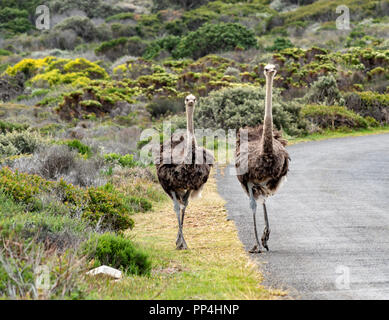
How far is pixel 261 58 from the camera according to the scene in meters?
35.5

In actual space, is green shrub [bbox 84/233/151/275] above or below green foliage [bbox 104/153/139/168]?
above

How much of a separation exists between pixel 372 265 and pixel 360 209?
13.2 ft

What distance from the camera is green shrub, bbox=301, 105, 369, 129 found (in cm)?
2497

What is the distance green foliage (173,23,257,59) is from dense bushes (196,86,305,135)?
18.4 m

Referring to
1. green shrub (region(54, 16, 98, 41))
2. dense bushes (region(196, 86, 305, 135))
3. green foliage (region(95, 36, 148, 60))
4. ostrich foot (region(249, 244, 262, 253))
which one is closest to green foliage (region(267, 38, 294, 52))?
green foliage (region(95, 36, 148, 60))

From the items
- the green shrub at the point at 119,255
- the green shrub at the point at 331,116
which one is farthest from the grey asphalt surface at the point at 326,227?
the green shrub at the point at 331,116

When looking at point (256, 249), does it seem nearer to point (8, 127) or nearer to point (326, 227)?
point (326, 227)

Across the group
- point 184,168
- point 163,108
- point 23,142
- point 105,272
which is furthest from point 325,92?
point 105,272

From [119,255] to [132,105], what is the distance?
20.7 metres

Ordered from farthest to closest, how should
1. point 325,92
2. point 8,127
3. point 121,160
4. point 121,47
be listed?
point 121,47 → point 325,92 → point 8,127 → point 121,160

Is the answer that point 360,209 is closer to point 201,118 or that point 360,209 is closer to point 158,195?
point 158,195

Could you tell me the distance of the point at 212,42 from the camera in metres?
42.1

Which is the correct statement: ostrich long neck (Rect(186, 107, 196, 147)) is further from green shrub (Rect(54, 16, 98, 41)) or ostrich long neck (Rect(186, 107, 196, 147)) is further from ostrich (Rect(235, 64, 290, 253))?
green shrub (Rect(54, 16, 98, 41))
